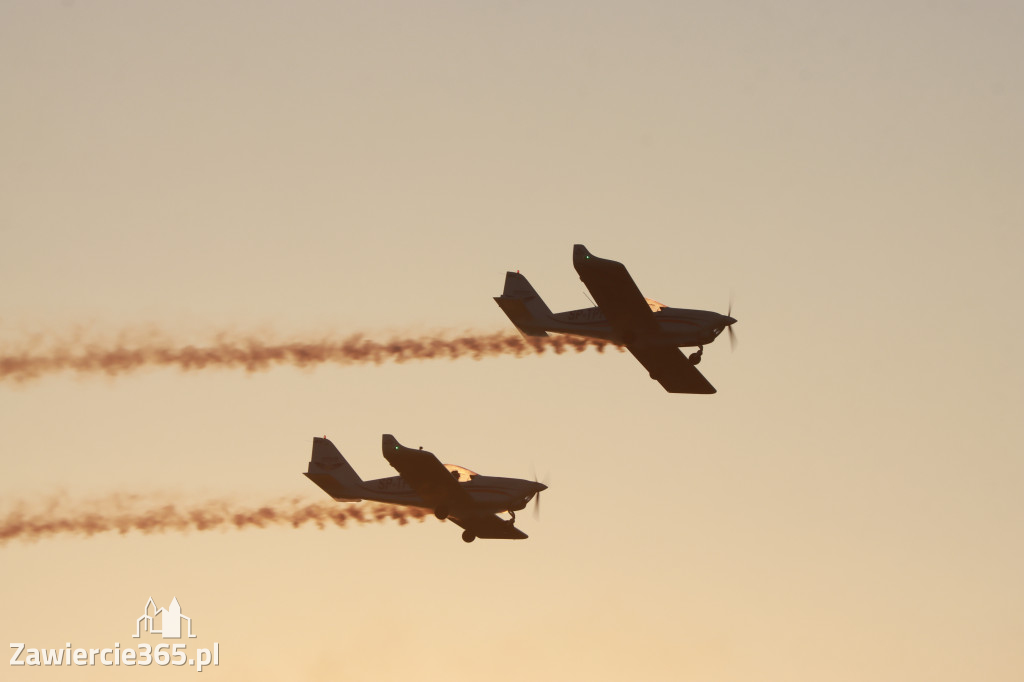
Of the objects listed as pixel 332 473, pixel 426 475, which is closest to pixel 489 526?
pixel 426 475

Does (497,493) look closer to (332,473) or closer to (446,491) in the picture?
(446,491)

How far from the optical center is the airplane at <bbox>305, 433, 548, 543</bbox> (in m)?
47.2

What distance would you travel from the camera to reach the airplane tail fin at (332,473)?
52312 mm

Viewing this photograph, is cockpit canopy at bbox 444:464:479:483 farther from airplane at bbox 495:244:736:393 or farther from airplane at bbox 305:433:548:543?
airplane at bbox 495:244:736:393

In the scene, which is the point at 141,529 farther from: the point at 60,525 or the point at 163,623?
the point at 163,623

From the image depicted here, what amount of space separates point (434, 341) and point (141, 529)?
11857mm

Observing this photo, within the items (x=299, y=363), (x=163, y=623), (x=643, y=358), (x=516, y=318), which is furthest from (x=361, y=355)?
(x=163, y=623)

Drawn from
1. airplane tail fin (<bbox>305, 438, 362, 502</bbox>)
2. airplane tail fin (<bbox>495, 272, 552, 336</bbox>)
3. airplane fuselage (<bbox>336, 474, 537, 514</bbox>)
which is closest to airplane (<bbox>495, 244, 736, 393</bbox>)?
airplane tail fin (<bbox>495, 272, 552, 336</bbox>)

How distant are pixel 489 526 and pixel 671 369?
781 cm

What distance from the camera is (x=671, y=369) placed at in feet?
165

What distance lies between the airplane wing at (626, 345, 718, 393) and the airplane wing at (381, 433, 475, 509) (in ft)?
23.3

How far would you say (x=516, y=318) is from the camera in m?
51.2

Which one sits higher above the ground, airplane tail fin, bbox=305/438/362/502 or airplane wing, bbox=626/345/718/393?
airplane wing, bbox=626/345/718/393

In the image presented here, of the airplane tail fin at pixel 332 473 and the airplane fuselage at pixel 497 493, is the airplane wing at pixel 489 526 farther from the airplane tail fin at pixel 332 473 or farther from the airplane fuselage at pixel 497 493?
the airplane tail fin at pixel 332 473
